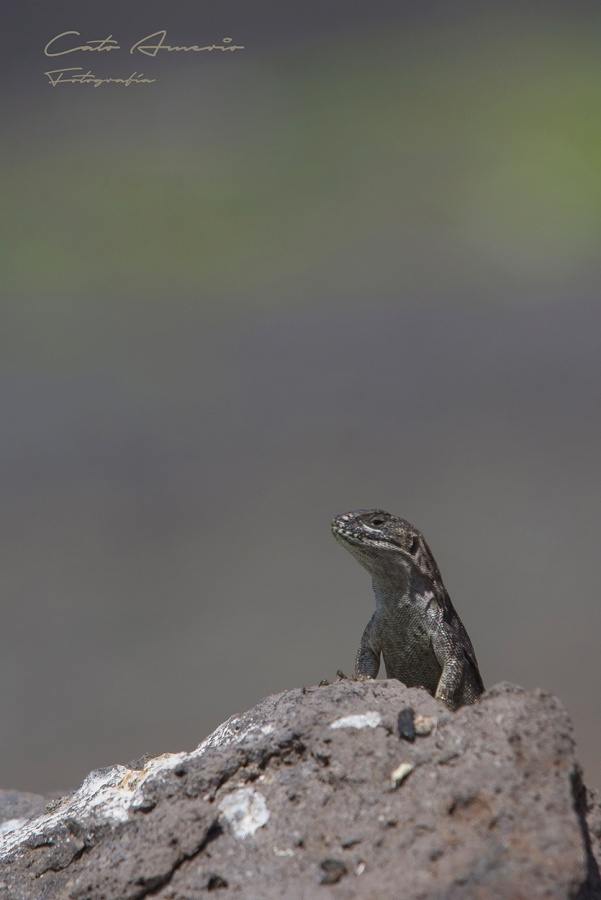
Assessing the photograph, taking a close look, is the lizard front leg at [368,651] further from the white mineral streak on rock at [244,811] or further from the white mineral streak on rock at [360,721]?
the white mineral streak on rock at [244,811]

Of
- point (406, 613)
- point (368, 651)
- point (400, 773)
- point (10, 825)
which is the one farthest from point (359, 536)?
point (10, 825)

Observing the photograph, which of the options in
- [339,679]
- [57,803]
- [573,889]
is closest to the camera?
[573,889]

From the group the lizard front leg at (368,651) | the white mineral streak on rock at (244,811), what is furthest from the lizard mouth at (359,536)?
the white mineral streak on rock at (244,811)

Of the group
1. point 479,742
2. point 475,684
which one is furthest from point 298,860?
point 475,684

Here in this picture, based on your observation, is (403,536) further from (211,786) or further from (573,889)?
(573,889)

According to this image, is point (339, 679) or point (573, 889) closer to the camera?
point (573, 889)
